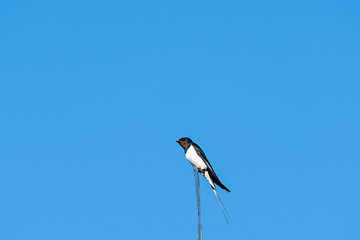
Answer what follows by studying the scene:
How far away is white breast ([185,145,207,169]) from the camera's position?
13.4 m

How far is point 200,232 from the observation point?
34.2 ft

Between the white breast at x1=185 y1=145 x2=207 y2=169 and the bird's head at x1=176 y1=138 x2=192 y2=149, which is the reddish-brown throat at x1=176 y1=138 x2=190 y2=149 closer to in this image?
the bird's head at x1=176 y1=138 x2=192 y2=149

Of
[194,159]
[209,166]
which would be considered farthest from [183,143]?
[209,166]

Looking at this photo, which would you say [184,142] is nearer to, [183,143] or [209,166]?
[183,143]

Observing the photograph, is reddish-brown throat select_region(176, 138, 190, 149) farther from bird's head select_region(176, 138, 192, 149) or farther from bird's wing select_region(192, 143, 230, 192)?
bird's wing select_region(192, 143, 230, 192)

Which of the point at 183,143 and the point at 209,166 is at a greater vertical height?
the point at 183,143

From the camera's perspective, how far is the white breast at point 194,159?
1345cm

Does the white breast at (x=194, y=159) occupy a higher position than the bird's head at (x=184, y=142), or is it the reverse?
the bird's head at (x=184, y=142)

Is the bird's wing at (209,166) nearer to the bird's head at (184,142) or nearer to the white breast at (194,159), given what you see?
the white breast at (194,159)

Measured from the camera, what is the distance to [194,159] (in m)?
13.5

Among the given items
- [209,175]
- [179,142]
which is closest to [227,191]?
[209,175]

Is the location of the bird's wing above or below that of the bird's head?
below

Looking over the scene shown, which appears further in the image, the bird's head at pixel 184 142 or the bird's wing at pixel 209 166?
the bird's head at pixel 184 142

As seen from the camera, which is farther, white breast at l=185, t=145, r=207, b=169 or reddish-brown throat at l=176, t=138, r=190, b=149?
reddish-brown throat at l=176, t=138, r=190, b=149
